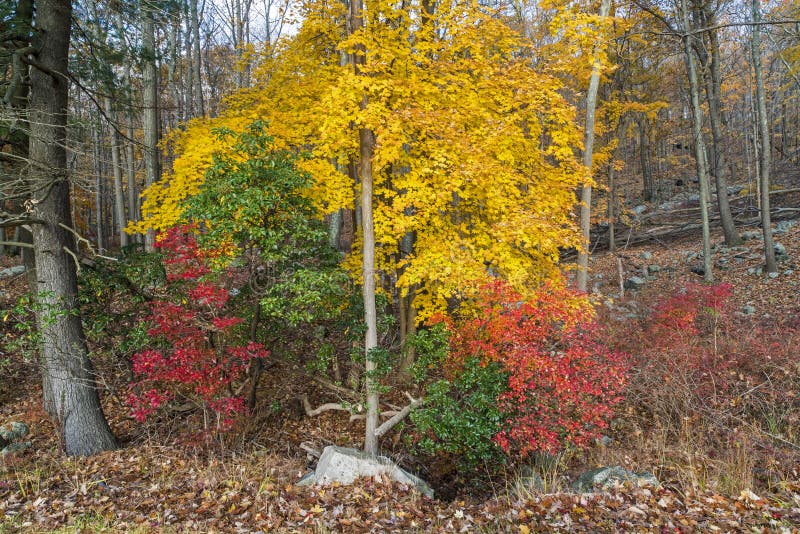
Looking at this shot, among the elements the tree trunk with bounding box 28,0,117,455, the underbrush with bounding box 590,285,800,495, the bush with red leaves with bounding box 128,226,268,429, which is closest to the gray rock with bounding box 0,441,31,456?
the tree trunk with bounding box 28,0,117,455

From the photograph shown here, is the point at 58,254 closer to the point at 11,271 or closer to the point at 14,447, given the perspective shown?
the point at 14,447

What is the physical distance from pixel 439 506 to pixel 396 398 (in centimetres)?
353

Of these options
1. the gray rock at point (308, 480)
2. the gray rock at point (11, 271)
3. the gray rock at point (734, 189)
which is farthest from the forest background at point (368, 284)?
the gray rock at point (734, 189)

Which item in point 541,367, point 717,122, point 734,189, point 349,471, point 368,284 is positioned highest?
point 717,122

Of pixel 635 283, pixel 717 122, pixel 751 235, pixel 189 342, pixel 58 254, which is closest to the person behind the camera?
pixel 58 254

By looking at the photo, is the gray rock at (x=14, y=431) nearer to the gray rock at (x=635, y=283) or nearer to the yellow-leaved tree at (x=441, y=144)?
the yellow-leaved tree at (x=441, y=144)

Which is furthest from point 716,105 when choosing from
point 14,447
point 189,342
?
point 14,447

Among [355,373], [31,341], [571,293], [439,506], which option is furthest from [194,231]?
[571,293]

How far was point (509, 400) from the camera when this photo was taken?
22.8 feet

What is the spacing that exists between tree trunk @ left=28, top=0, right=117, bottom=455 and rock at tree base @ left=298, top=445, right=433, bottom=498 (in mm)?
3538

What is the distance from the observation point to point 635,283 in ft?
48.6

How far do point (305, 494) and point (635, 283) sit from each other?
12759 mm

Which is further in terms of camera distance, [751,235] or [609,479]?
[751,235]

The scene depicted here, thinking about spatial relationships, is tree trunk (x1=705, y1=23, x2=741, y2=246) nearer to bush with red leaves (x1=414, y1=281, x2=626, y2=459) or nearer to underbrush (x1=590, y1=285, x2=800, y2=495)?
underbrush (x1=590, y1=285, x2=800, y2=495)
